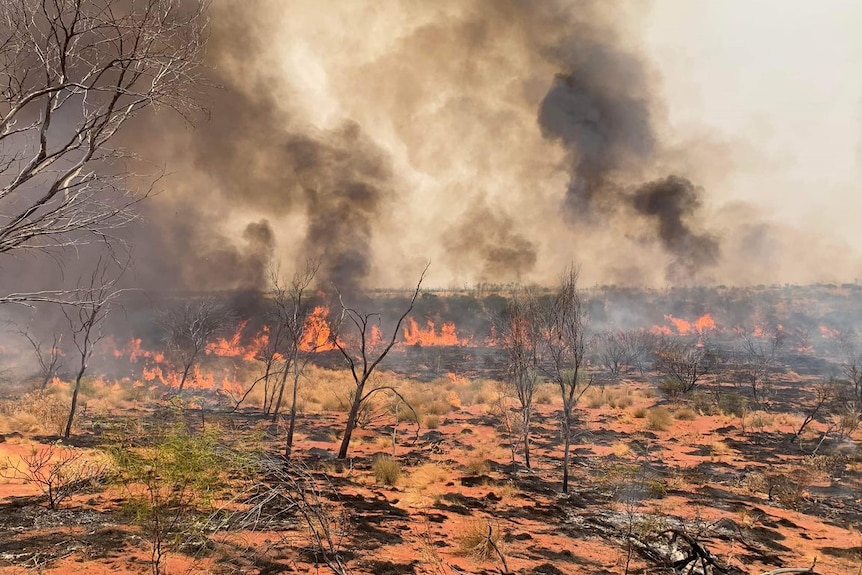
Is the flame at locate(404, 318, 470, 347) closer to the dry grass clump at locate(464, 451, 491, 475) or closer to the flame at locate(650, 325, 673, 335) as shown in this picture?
the flame at locate(650, 325, 673, 335)

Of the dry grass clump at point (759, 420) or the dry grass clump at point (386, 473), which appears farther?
the dry grass clump at point (759, 420)

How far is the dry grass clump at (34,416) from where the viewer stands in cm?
1453

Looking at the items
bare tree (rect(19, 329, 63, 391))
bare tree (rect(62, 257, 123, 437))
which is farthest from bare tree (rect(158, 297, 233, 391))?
bare tree (rect(62, 257, 123, 437))

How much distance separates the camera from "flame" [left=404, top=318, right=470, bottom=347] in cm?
5076

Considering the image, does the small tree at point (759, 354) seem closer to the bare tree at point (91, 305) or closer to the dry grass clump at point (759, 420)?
the dry grass clump at point (759, 420)

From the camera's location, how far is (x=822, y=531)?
863 cm

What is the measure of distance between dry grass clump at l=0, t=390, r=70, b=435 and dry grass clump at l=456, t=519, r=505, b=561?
576 inches

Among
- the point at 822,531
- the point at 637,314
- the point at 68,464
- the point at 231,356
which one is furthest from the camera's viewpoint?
the point at 637,314

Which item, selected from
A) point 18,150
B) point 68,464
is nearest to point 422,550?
point 18,150

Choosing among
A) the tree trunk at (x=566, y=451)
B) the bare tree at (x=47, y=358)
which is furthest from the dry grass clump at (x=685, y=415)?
the bare tree at (x=47, y=358)

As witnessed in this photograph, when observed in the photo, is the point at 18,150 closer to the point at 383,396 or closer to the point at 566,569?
the point at 566,569

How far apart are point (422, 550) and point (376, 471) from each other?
455 centimetres

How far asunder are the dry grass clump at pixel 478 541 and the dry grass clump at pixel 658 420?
46.0 feet

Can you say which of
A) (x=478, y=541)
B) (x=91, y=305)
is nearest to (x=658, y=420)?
(x=478, y=541)
